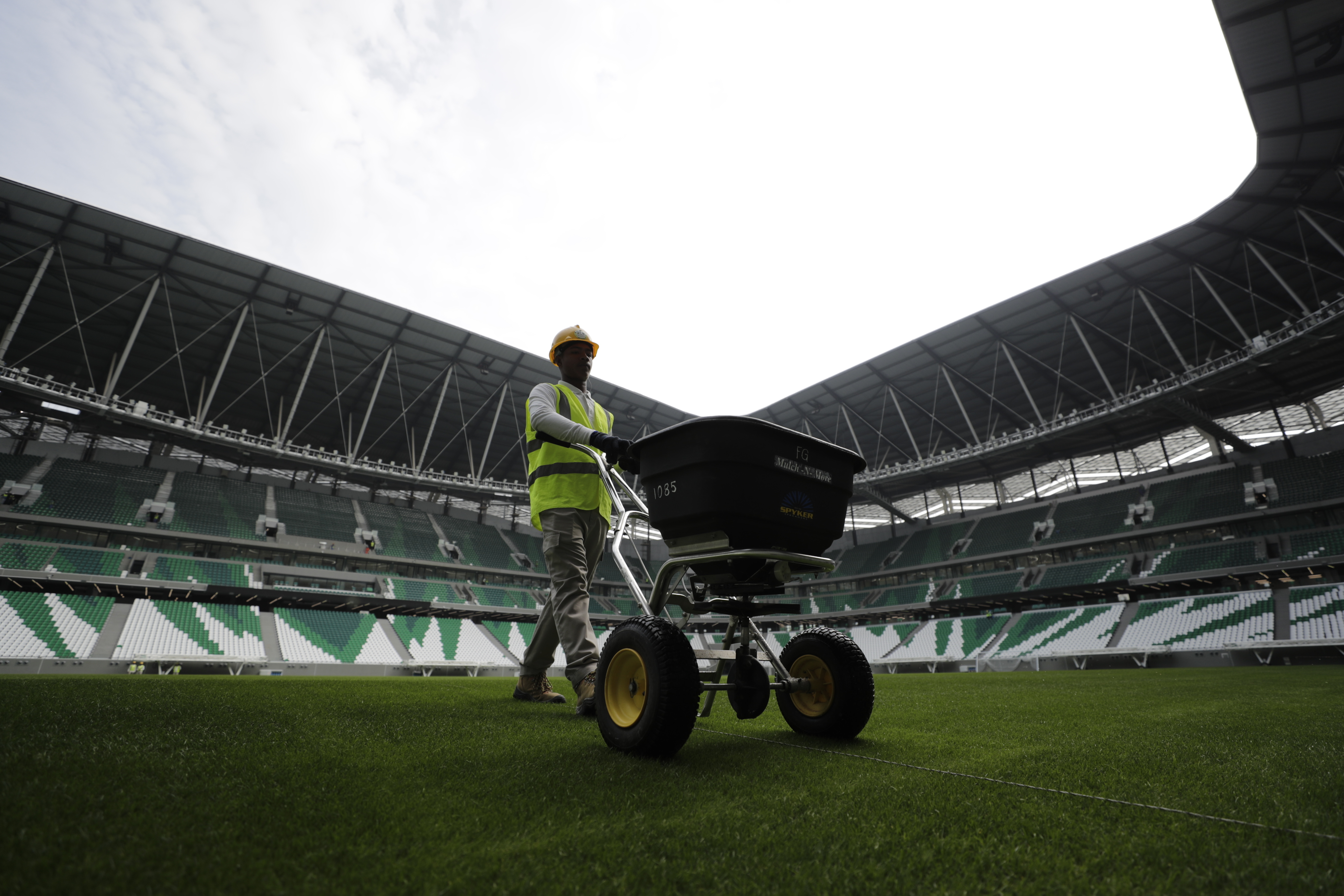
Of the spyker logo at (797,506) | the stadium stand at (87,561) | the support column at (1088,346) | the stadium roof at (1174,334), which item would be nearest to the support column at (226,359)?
the stadium stand at (87,561)

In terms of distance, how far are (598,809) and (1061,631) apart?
98.3 feet

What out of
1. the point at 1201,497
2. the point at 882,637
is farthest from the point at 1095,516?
the point at 882,637

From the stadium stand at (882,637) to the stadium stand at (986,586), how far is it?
270 centimetres

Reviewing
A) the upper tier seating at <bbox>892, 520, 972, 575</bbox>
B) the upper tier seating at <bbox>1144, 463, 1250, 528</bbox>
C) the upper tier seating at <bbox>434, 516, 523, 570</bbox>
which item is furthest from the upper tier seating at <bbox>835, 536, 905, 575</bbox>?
the upper tier seating at <bbox>434, 516, 523, 570</bbox>

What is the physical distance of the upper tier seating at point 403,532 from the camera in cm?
3053

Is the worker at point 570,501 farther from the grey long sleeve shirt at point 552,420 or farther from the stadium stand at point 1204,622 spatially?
the stadium stand at point 1204,622

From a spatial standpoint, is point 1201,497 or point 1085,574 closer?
point 1201,497

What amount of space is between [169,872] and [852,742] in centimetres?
244

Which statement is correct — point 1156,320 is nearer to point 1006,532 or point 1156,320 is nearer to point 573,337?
point 1006,532

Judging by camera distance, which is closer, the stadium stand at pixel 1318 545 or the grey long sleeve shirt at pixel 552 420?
the grey long sleeve shirt at pixel 552 420

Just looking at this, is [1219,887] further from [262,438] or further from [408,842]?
[262,438]

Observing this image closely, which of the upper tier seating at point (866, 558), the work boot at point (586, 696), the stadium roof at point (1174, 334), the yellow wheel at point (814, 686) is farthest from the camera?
the upper tier seating at point (866, 558)

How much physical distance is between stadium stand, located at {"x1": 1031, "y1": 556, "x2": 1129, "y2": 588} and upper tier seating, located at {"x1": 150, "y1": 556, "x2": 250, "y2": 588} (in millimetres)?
35488

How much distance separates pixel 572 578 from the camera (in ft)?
11.2
